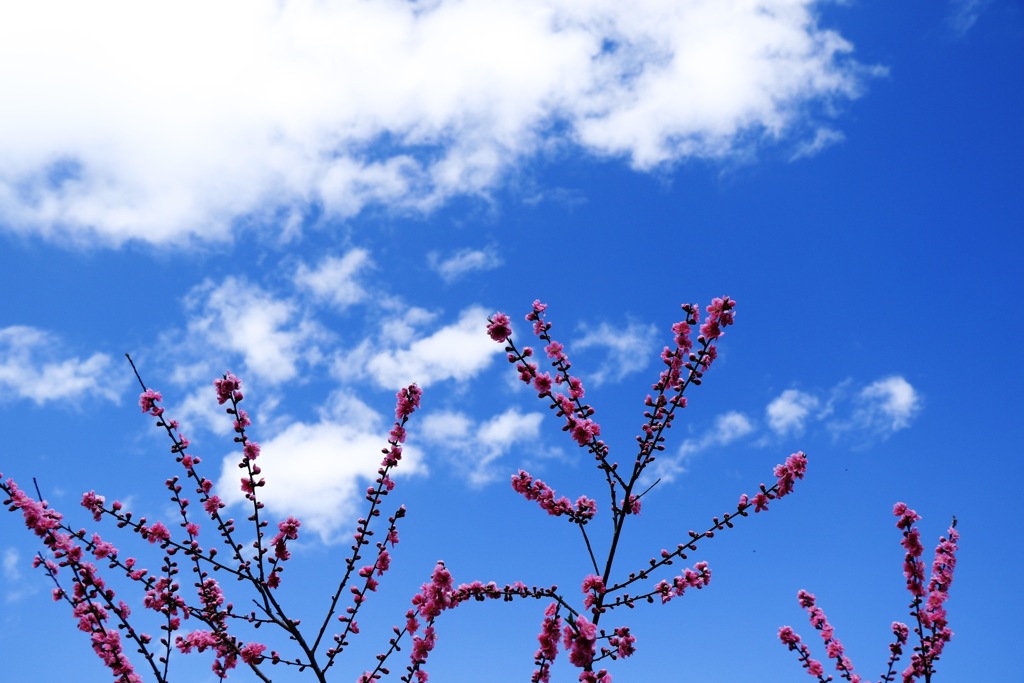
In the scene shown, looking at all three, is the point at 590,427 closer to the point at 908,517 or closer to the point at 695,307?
the point at 695,307

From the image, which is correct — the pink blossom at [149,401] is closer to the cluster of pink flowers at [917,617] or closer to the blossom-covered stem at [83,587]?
the blossom-covered stem at [83,587]

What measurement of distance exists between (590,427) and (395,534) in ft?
7.36

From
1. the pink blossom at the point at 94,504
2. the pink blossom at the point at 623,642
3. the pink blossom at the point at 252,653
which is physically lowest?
the pink blossom at the point at 623,642

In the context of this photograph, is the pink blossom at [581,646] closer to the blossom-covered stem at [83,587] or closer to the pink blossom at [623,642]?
the pink blossom at [623,642]

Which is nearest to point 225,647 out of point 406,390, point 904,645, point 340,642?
point 340,642

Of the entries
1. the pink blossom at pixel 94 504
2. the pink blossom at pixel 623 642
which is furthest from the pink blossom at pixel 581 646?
the pink blossom at pixel 94 504

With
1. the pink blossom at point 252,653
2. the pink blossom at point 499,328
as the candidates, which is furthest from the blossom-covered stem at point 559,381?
the pink blossom at point 252,653

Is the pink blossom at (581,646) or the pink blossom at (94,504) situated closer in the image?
the pink blossom at (581,646)

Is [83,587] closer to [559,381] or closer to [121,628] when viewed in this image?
[121,628]

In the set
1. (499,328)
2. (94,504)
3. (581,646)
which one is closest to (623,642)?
(581,646)

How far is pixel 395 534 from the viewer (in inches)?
284

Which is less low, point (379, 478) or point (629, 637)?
point (379, 478)

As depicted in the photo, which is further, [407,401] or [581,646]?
[407,401]

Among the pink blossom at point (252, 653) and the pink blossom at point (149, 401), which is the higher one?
the pink blossom at point (149, 401)
